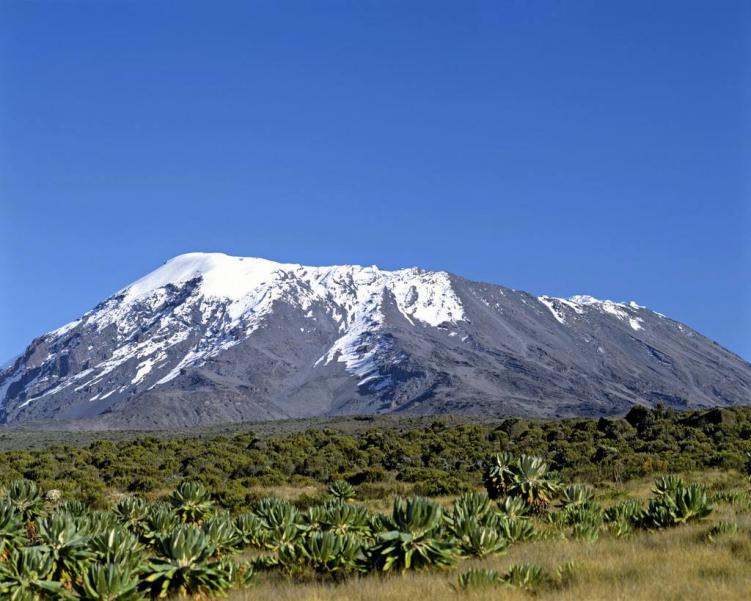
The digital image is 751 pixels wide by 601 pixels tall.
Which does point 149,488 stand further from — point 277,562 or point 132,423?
point 132,423

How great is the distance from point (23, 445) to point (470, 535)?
6780cm

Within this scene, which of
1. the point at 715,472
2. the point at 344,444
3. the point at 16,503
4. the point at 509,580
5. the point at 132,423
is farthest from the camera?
the point at 132,423

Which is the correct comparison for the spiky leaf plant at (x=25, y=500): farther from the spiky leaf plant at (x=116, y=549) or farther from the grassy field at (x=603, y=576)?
the grassy field at (x=603, y=576)

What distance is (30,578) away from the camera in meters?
11.3

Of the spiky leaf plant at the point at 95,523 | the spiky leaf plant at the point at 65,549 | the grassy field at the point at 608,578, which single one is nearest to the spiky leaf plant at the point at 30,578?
the spiky leaf plant at the point at 65,549

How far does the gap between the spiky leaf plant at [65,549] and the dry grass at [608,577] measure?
234 cm

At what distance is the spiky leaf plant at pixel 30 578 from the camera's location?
36.4 ft

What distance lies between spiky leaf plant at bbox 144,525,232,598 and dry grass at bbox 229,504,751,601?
0.36 meters

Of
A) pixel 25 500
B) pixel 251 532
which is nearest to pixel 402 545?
pixel 251 532

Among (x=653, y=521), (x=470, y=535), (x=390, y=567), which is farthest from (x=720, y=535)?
(x=390, y=567)

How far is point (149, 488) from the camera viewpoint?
33.4m

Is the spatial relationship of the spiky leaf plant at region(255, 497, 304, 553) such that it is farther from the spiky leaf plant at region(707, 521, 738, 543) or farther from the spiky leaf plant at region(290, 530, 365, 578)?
the spiky leaf plant at region(707, 521, 738, 543)

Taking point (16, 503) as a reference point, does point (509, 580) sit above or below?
below

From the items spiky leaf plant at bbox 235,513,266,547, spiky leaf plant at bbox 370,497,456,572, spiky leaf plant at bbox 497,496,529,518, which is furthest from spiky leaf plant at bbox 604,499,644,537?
spiky leaf plant at bbox 235,513,266,547
